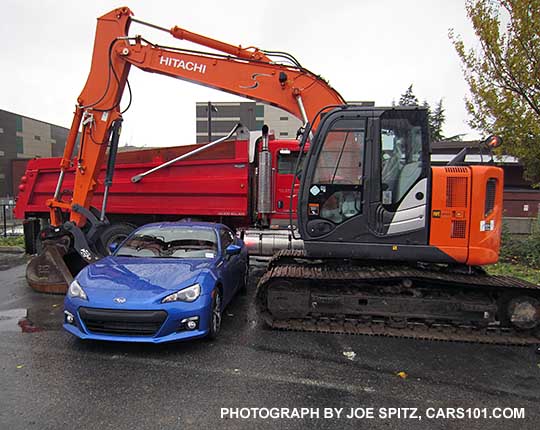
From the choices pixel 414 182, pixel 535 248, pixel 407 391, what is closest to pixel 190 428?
pixel 407 391

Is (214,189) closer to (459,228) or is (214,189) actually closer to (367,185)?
(367,185)

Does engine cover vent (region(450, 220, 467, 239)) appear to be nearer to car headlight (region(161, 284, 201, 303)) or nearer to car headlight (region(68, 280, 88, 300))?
car headlight (region(161, 284, 201, 303))

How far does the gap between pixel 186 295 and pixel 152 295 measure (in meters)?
0.36

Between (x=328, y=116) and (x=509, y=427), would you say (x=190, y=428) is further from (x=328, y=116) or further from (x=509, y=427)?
(x=328, y=116)

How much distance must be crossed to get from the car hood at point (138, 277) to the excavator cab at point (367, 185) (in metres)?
1.59

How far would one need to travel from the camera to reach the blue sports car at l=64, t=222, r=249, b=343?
3662 millimetres

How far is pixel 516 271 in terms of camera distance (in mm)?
7969

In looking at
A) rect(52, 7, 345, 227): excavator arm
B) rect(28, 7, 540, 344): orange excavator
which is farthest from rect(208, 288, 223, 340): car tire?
rect(52, 7, 345, 227): excavator arm

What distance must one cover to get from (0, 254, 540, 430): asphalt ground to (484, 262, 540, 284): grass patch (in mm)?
3915

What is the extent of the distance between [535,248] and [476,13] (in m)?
6.41

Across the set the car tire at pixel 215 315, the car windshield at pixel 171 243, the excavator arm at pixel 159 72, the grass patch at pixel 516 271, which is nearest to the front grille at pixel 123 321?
the car tire at pixel 215 315

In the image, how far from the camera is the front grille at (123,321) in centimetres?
362

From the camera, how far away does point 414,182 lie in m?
4.25

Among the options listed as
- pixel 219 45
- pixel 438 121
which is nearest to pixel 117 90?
pixel 219 45
